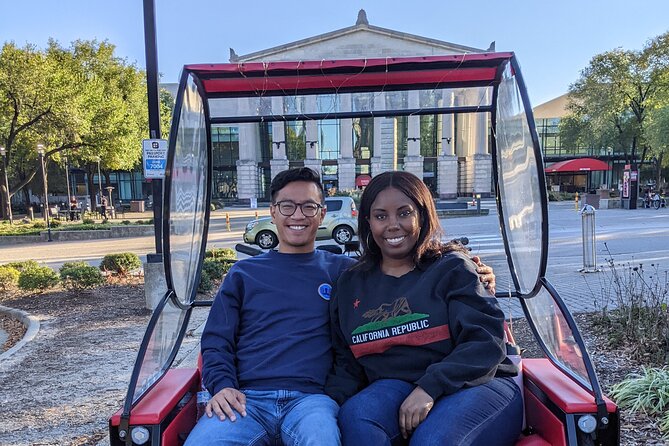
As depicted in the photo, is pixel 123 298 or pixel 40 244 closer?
pixel 123 298

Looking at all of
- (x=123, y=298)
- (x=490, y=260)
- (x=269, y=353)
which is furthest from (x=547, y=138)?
(x=269, y=353)

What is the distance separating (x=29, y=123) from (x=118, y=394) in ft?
60.9

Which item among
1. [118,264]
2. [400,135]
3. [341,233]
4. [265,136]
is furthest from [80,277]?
[341,233]

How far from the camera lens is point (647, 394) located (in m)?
3.27

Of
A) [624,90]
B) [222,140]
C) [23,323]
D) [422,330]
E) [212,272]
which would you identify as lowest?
[23,323]

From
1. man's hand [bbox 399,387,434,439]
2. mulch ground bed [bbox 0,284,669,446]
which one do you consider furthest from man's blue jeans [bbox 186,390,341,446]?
mulch ground bed [bbox 0,284,669,446]

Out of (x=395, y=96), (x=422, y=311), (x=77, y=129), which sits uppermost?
(x=77, y=129)

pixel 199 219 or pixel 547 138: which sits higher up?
pixel 547 138

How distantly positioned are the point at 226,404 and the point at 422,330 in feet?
2.86

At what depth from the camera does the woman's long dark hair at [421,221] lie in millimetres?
2205

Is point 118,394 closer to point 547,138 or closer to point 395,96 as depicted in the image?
point 395,96

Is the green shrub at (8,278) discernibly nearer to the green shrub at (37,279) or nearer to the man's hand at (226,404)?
the green shrub at (37,279)

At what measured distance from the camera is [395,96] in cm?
343

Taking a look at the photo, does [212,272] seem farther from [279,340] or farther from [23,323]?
[279,340]
